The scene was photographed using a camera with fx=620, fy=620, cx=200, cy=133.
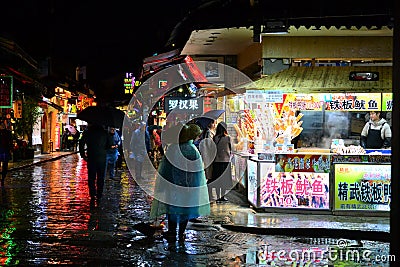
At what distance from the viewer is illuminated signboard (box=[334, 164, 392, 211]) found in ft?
44.7

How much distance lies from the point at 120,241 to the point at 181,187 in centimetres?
141

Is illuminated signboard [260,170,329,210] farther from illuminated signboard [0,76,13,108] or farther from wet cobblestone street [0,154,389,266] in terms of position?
illuminated signboard [0,76,13,108]

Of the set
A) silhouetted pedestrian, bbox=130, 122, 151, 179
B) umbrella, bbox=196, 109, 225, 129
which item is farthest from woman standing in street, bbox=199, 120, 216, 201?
silhouetted pedestrian, bbox=130, 122, 151, 179

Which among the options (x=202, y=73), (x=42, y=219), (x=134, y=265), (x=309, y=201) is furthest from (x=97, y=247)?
(x=202, y=73)

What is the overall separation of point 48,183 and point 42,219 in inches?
361

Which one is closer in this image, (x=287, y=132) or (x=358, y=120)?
(x=287, y=132)

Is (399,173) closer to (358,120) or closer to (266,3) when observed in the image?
(266,3)

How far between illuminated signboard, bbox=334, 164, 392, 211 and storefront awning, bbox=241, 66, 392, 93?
2040 mm

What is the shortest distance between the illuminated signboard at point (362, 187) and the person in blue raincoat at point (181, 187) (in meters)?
3.95

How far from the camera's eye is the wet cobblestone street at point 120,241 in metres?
9.26

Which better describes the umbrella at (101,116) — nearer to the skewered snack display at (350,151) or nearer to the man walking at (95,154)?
the man walking at (95,154)

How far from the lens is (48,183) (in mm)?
21938

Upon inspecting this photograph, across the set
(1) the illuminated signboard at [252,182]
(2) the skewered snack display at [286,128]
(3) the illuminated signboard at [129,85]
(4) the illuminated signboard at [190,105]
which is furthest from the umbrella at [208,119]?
(3) the illuminated signboard at [129,85]

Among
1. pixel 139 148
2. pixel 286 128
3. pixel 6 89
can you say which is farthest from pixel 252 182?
pixel 6 89
